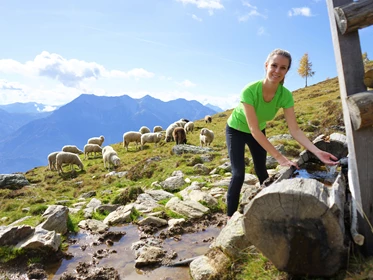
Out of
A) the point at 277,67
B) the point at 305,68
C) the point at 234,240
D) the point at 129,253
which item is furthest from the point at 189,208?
the point at 305,68

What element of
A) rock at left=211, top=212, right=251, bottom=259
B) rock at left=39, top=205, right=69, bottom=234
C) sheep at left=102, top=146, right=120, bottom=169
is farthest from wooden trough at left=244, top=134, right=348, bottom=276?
sheep at left=102, top=146, right=120, bottom=169

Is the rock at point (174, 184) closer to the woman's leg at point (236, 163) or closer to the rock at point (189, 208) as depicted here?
the rock at point (189, 208)

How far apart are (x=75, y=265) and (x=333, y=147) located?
19.9ft

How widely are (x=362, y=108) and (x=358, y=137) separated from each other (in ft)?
1.41

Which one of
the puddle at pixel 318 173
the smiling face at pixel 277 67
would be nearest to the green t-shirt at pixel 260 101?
the smiling face at pixel 277 67

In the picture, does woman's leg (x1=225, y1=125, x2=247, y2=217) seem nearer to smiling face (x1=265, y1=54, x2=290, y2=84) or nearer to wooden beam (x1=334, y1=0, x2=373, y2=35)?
smiling face (x1=265, y1=54, x2=290, y2=84)

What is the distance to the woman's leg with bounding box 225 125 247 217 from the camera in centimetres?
502

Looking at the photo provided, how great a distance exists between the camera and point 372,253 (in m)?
3.45

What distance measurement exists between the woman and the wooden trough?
1011 millimetres

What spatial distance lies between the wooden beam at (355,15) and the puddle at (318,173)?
2.62 metres

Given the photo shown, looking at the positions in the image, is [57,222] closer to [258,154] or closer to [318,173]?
[258,154]

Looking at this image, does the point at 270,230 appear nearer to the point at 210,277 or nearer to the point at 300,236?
the point at 300,236

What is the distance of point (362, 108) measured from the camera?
302cm

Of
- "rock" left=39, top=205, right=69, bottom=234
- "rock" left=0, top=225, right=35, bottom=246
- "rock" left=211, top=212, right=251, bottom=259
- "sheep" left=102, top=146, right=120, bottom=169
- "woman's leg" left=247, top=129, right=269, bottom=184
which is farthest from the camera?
"sheep" left=102, top=146, right=120, bottom=169
